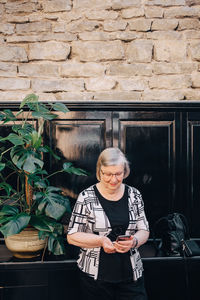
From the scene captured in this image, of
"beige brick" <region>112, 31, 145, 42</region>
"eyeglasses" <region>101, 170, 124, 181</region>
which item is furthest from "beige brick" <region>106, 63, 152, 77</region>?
"eyeglasses" <region>101, 170, 124, 181</region>

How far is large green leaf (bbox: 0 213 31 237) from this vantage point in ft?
6.85

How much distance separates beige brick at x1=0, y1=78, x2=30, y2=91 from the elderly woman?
153cm

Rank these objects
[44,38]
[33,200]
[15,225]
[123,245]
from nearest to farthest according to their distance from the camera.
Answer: [123,245]
[15,225]
[33,200]
[44,38]

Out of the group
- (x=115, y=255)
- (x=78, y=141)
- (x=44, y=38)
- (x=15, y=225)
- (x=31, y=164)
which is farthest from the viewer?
(x=44, y=38)

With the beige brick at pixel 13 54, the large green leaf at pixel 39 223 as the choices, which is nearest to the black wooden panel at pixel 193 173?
the large green leaf at pixel 39 223

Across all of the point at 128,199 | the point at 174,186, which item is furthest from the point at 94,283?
the point at 174,186

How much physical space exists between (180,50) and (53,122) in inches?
58.6

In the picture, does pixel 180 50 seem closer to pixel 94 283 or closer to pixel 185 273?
pixel 185 273

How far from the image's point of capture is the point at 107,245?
5.58 feet

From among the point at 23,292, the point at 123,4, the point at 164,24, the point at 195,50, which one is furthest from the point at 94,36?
the point at 23,292

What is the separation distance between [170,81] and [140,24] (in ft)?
2.16

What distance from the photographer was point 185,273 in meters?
2.48

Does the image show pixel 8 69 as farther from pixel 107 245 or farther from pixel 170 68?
pixel 107 245

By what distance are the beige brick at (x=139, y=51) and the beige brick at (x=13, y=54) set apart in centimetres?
106
